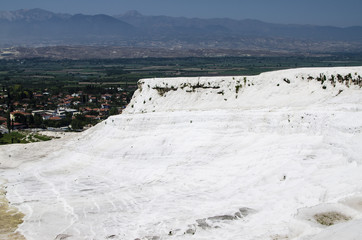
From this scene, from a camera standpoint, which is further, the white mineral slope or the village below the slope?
the village below the slope

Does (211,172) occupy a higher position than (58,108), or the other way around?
(211,172)

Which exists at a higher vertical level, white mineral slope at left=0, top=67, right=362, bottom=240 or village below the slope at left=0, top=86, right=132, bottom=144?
white mineral slope at left=0, top=67, right=362, bottom=240

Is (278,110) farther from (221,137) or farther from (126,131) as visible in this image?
(126,131)

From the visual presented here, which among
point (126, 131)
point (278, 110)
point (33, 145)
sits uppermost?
point (278, 110)

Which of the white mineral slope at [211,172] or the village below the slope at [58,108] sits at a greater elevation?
A: the white mineral slope at [211,172]

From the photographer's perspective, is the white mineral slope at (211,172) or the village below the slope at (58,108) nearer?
the white mineral slope at (211,172)

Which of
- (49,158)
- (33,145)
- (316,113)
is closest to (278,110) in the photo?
(316,113)

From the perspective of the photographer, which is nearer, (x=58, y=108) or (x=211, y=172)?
(x=211, y=172)

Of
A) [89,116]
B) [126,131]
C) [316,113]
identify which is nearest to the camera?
[316,113]
